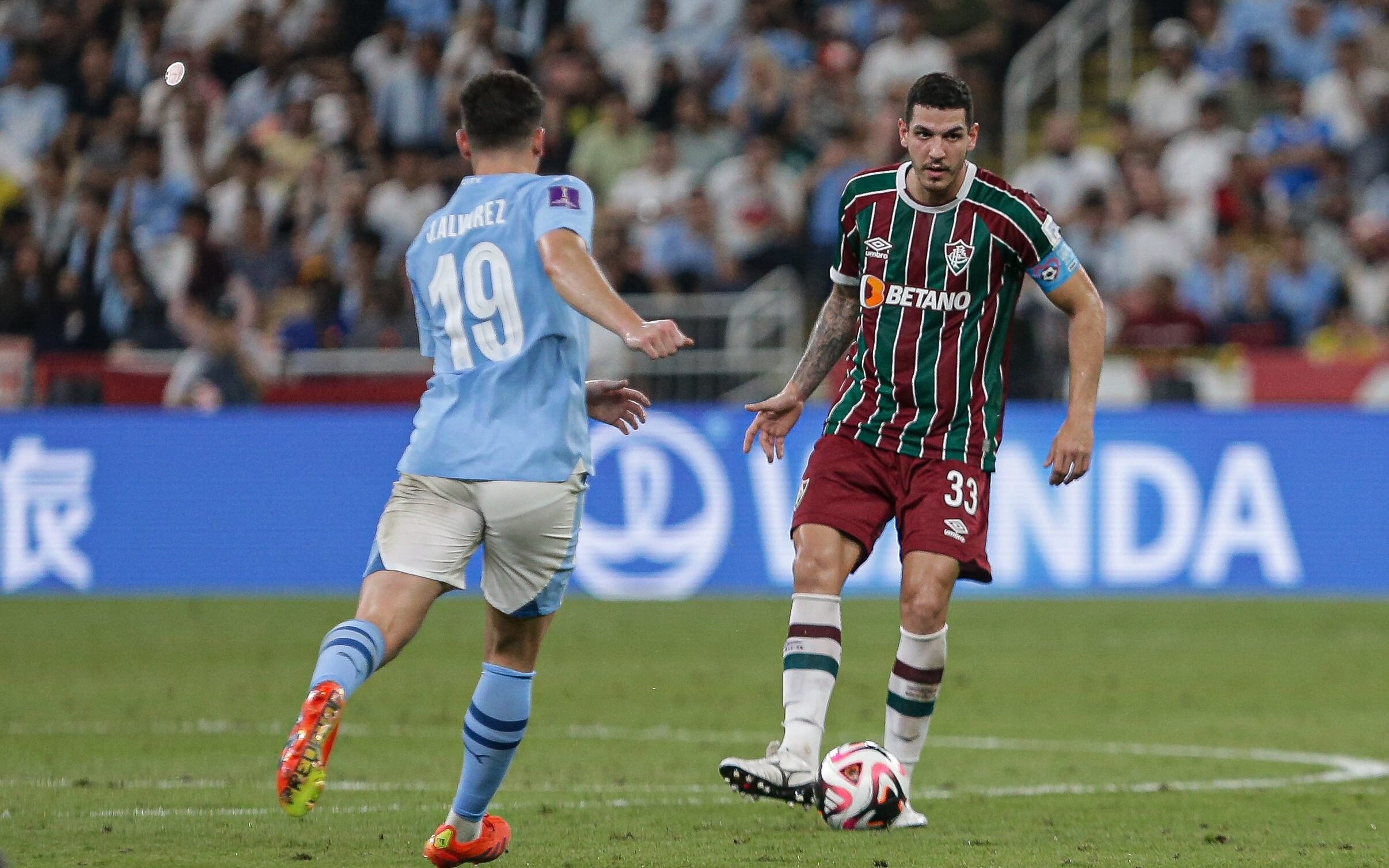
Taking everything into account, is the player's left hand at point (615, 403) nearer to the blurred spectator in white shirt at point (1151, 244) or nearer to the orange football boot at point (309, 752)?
the orange football boot at point (309, 752)

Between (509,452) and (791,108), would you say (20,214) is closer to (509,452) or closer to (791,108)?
(791,108)

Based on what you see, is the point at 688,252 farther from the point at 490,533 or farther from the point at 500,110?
the point at 490,533

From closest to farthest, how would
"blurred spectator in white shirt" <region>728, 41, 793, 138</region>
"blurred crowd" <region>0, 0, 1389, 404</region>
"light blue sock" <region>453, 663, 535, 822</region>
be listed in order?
1. "light blue sock" <region>453, 663, 535, 822</region>
2. "blurred crowd" <region>0, 0, 1389, 404</region>
3. "blurred spectator in white shirt" <region>728, 41, 793, 138</region>

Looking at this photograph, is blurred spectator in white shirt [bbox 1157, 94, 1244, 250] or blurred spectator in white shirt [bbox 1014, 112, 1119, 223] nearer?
blurred spectator in white shirt [bbox 1157, 94, 1244, 250]

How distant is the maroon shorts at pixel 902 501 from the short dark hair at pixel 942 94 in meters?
1.11

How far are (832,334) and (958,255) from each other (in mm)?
521

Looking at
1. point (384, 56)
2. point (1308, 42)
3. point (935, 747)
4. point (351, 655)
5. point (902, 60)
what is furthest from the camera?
point (384, 56)

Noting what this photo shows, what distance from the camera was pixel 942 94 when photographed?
6324 millimetres

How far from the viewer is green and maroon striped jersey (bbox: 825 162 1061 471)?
6551mm

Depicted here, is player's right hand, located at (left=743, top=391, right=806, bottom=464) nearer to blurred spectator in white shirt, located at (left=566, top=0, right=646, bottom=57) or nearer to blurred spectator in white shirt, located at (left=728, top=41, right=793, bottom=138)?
blurred spectator in white shirt, located at (left=728, top=41, right=793, bottom=138)

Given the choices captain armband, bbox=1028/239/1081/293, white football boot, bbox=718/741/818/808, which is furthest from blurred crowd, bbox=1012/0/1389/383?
white football boot, bbox=718/741/818/808

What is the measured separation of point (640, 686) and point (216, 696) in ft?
7.07

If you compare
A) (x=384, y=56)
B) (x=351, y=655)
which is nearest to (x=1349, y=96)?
(x=384, y=56)

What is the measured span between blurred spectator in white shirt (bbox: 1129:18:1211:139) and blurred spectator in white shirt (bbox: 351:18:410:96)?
23.3ft
